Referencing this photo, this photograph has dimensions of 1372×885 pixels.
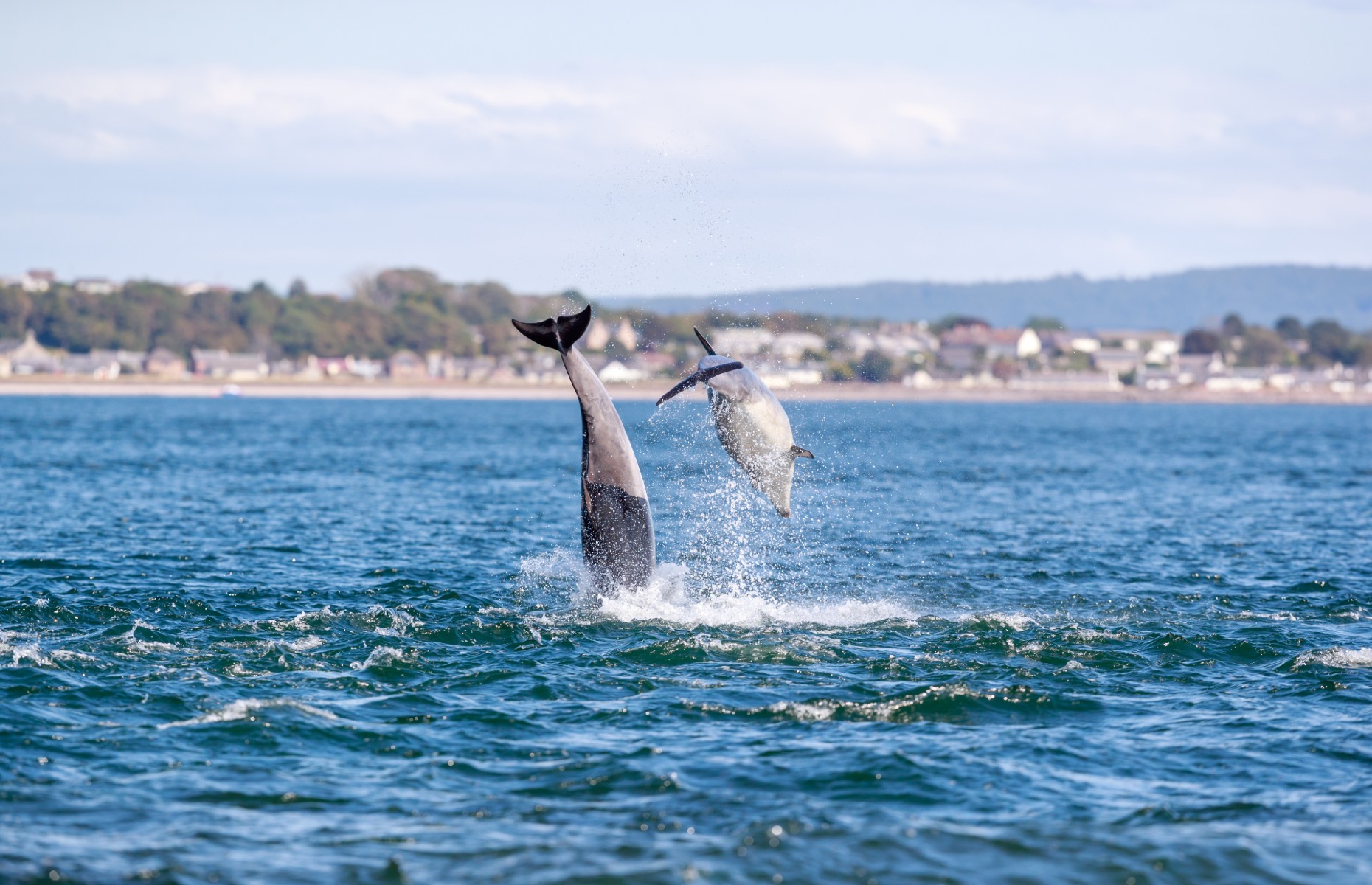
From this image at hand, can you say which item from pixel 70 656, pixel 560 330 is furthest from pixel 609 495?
pixel 70 656

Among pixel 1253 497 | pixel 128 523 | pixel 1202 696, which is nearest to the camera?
pixel 1202 696

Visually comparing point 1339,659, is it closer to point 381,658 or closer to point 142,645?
point 381,658

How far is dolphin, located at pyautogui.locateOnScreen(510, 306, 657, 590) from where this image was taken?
75.9 ft

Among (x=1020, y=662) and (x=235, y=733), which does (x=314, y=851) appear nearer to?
(x=235, y=733)

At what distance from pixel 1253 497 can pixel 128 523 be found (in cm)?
4133

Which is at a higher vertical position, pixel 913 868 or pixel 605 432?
pixel 605 432

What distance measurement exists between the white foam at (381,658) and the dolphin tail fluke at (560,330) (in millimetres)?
5239

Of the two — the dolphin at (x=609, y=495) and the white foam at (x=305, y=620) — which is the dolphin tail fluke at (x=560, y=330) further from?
the white foam at (x=305, y=620)

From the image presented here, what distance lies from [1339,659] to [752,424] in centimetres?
987

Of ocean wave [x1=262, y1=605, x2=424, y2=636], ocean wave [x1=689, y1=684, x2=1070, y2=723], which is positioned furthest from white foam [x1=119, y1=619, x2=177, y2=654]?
ocean wave [x1=689, y1=684, x2=1070, y2=723]

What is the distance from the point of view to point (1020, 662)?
22234 millimetres

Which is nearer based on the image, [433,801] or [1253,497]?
[433,801]

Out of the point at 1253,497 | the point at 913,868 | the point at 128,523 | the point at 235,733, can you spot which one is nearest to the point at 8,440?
the point at 128,523

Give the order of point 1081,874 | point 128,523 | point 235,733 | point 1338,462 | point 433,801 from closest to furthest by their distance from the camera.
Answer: point 1081,874
point 433,801
point 235,733
point 128,523
point 1338,462
